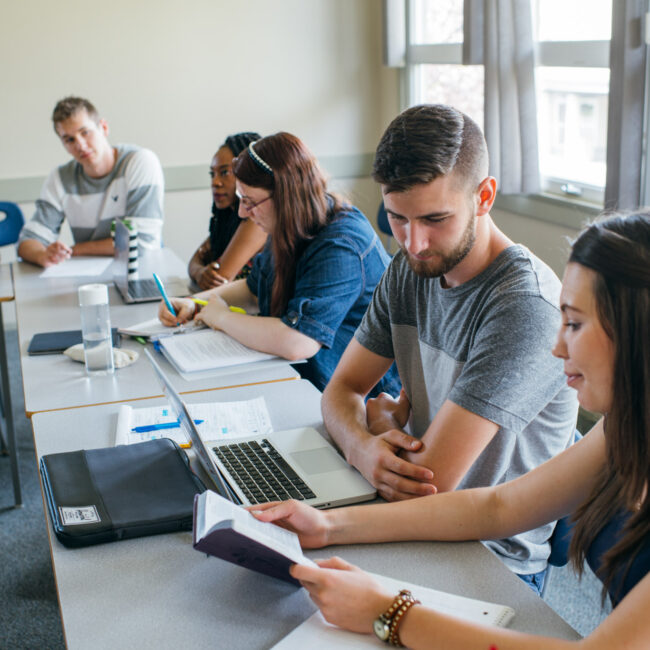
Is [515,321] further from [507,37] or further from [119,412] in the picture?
[507,37]

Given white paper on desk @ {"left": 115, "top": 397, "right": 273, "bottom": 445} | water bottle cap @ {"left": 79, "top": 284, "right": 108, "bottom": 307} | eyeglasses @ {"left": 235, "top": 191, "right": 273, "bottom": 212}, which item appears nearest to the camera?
white paper on desk @ {"left": 115, "top": 397, "right": 273, "bottom": 445}

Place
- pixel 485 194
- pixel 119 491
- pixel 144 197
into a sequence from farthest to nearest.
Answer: pixel 144 197 < pixel 485 194 < pixel 119 491

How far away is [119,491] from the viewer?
1.29m

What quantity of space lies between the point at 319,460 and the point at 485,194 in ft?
1.85

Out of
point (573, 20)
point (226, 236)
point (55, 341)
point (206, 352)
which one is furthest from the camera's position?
point (573, 20)

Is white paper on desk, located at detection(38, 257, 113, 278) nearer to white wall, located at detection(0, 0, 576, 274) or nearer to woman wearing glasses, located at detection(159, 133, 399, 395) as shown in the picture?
woman wearing glasses, located at detection(159, 133, 399, 395)

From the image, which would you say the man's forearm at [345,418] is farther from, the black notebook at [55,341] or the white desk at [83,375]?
the black notebook at [55,341]

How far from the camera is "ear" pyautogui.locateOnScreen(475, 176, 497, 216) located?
1388 mm

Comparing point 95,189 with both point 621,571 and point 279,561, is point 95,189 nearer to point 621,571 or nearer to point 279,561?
point 279,561

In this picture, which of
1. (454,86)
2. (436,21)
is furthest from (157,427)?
(436,21)

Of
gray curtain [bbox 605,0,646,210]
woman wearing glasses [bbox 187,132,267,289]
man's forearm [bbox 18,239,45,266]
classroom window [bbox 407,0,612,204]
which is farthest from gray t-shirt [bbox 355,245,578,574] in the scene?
man's forearm [bbox 18,239,45,266]

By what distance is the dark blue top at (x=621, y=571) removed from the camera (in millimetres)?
933

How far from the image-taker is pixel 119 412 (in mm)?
1712

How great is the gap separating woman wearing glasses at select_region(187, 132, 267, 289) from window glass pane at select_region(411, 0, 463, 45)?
1.76 m
